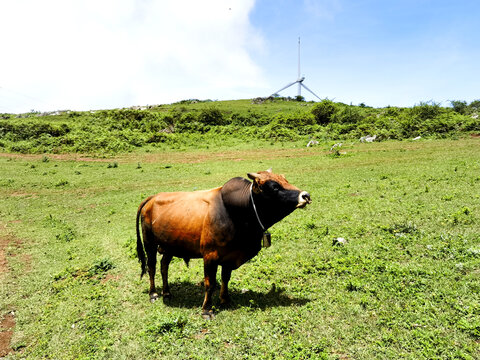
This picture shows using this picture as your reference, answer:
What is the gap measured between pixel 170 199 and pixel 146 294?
2695 millimetres

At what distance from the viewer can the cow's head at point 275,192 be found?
4852 millimetres

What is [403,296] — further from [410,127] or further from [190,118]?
[190,118]

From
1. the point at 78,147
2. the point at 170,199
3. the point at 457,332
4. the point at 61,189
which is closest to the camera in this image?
the point at 457,332

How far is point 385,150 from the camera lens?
2470 cm

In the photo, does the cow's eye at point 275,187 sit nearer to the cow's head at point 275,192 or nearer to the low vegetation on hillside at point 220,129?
the cow's head at point 275,192

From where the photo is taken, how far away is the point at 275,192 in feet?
16.2

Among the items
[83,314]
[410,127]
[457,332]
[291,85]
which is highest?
[291,85]

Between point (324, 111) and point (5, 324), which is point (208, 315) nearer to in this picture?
point (5, 324)

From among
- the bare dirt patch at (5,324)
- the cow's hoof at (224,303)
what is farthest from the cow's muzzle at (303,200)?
the bare dirt patch at (5,324)

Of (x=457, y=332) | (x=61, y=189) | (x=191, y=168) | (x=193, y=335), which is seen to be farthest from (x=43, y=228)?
(x=457, y=332)

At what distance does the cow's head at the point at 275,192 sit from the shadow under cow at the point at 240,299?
2.37 metres

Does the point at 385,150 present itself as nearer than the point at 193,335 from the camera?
No

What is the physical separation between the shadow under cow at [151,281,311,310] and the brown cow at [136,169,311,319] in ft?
1.32

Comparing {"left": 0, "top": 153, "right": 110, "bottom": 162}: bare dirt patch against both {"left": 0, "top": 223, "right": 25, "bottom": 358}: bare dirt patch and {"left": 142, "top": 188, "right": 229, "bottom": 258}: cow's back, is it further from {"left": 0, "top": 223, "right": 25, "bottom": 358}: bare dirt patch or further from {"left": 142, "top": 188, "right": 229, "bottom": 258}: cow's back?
{"left": 142, "top": 188, "right": 229, "bottom": 258}: cow's back
